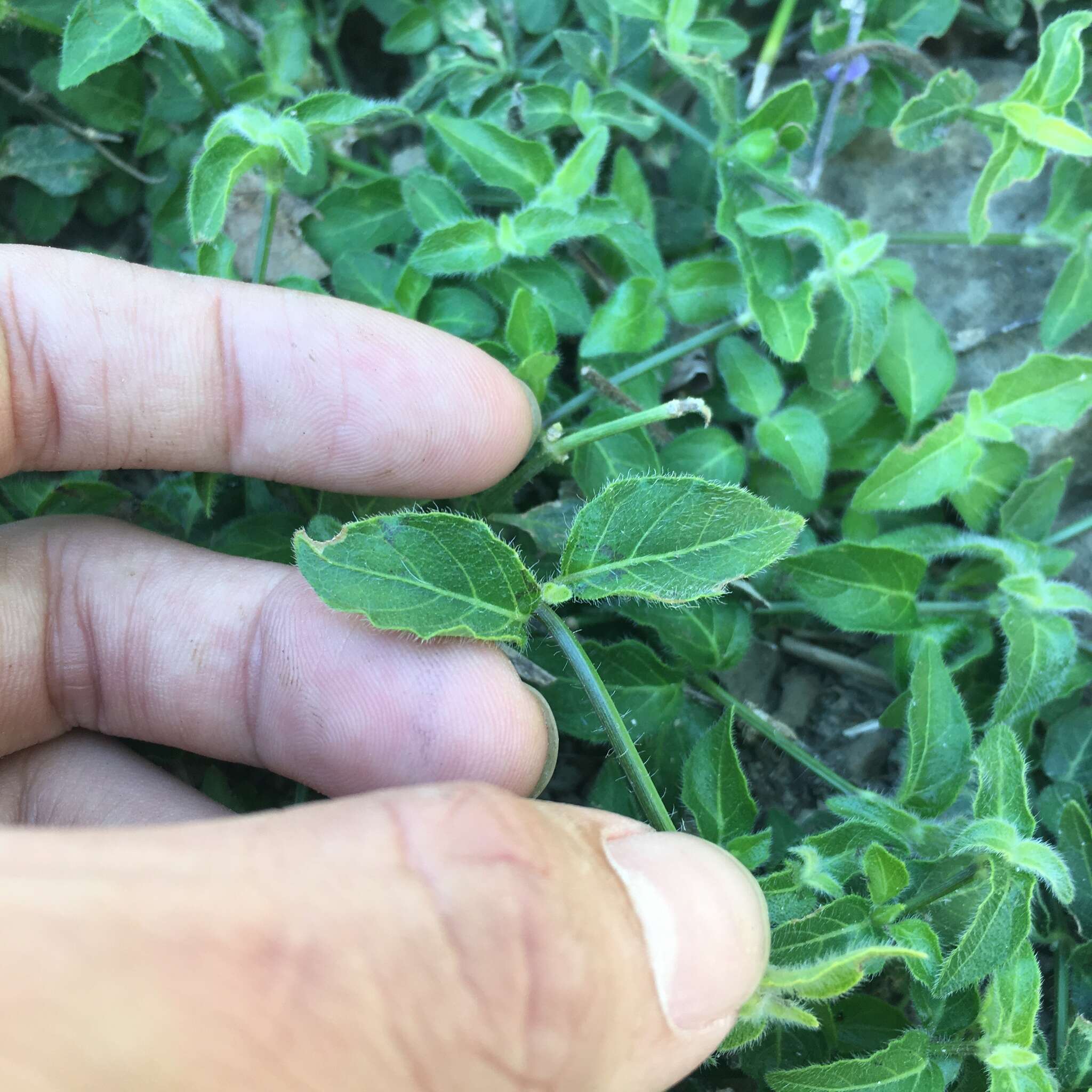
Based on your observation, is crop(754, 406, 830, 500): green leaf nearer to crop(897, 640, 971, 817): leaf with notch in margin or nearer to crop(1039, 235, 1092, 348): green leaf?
crop(897, 640, 971, 817): leaf with notch in margin

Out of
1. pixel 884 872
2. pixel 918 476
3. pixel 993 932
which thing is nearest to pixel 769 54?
pixel 918 476

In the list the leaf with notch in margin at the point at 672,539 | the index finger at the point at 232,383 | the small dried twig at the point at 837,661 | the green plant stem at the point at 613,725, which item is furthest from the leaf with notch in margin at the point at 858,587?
the index finger at the point at 232,383

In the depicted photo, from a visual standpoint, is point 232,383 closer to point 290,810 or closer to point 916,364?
point 290,810

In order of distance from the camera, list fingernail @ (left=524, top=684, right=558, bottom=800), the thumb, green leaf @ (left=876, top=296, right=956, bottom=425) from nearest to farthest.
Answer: the thumb < fingernail @ (left=524, top=684, right=558, bottom=800) < green leaf @ (left=876, top=296, right=956, bottom=425)

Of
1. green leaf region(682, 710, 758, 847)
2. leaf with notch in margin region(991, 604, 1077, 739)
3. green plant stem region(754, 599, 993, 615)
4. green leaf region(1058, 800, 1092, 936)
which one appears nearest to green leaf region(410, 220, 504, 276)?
green plant stem region(754, 599, 993, 615)

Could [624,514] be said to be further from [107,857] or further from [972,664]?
[972,664]

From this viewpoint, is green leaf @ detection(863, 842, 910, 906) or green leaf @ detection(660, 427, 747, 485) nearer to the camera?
green leaf @ detection(863, 842, 910, 906)
